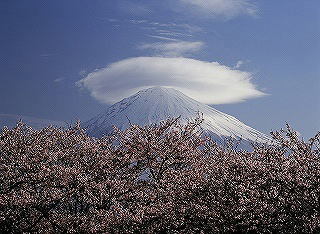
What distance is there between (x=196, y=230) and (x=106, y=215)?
137 inches

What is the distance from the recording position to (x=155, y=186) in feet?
61.5

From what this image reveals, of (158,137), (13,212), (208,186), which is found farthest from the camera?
(158,137)

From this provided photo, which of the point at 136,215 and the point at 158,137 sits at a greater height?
the point at 158,137

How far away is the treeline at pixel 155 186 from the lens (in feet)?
44.1

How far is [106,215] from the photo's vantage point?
1591 cm

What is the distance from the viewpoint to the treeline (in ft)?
44.1

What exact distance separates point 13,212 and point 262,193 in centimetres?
999

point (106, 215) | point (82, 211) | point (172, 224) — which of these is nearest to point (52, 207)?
point (82, 211)

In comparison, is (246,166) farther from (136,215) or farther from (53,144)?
(53,144)

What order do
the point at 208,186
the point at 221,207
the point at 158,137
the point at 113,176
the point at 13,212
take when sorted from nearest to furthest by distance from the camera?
the point at 221,207, the point at 208,186, the point at 13,212, the point at 113,176, the point at 158,137

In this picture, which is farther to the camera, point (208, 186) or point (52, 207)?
point (52, 207)

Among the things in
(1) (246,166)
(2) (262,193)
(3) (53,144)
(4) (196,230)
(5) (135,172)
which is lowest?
(4) (196,230)

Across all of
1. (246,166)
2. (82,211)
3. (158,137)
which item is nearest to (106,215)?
(82,211)

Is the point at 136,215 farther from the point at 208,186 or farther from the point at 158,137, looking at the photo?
the point at 158,137
